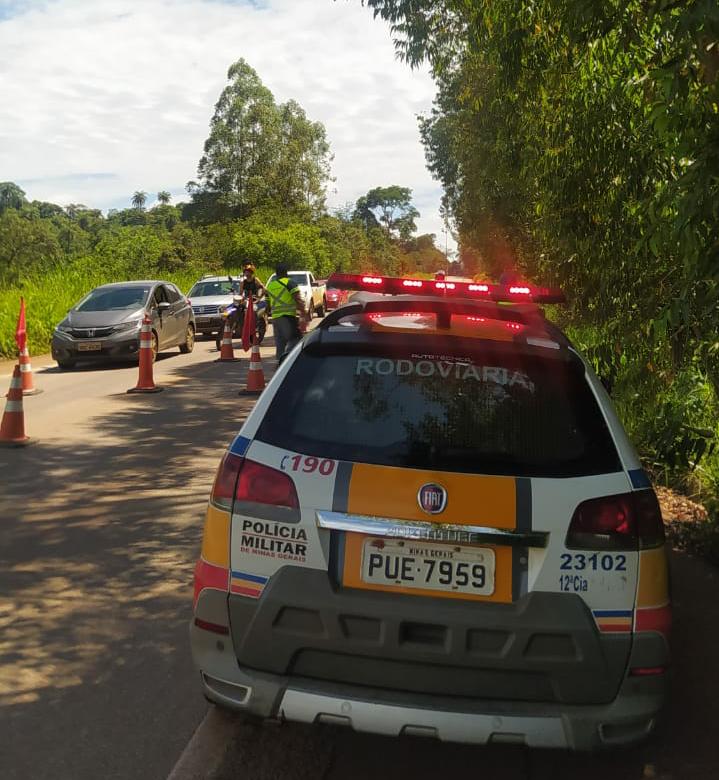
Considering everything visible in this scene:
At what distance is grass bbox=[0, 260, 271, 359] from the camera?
2002 cm

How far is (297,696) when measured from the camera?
2.95 m

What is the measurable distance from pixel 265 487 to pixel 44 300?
2229 cm

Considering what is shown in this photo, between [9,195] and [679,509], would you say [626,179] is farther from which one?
[9,195]

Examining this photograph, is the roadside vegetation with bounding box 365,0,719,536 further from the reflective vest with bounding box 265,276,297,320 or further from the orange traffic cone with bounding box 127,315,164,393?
the orange traffic cone with bounding box 127,315,164,393

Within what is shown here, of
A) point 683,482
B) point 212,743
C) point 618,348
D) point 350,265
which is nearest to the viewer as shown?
point 212,743

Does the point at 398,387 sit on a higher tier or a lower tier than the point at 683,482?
higher

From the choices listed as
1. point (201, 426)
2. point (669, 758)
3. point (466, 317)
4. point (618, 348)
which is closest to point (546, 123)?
point (618, 348)

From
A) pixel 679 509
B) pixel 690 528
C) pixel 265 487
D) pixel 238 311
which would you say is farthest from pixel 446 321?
pixel 238 311

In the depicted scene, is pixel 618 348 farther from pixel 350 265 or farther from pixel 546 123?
pixel 350 265

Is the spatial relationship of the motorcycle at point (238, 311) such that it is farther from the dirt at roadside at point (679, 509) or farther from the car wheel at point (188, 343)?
the dirt at roadside at point (679, 509)

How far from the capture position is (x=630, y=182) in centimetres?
565

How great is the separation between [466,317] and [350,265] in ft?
286

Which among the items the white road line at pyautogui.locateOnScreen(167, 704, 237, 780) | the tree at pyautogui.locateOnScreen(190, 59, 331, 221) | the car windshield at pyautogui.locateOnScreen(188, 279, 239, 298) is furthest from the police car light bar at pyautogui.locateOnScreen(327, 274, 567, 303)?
the tree at pyautogui.locateOnScreen(190, 59, 331, 221)

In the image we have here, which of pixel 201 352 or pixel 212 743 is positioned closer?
pixel 212 743
